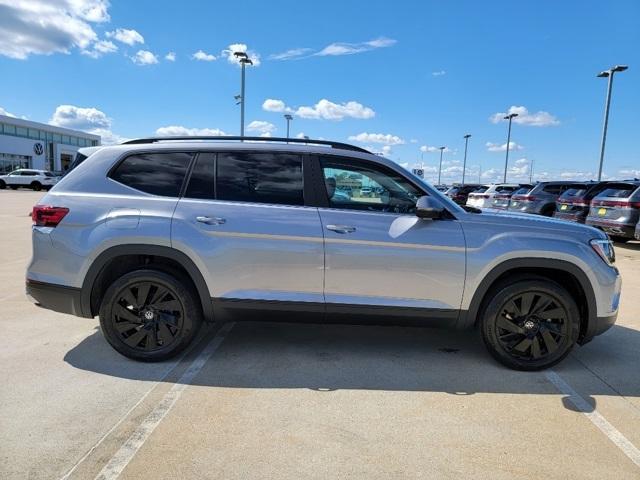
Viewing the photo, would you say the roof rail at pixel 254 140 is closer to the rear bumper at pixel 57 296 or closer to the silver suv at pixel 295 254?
the silver suv at pixel 295 254

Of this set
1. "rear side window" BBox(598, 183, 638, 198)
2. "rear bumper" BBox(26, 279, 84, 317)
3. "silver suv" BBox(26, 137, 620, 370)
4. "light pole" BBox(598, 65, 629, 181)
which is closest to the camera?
"silver suv" BBox(26, 137, 620, 370)

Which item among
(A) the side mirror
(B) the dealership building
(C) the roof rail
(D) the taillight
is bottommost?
(D) the taillight

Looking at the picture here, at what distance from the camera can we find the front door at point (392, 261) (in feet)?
12.0

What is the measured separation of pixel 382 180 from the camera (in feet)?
12.8

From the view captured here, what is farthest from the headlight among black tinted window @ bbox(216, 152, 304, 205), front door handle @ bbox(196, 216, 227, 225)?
front door handle @ bbox(196, 216, 227, 225)

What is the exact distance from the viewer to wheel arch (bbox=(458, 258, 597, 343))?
146 inches

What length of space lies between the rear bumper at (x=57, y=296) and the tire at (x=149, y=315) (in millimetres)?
216

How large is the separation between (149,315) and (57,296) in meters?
0.76

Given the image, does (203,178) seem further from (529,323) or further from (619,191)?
(619,191)

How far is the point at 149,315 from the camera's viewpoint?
380 centimetres

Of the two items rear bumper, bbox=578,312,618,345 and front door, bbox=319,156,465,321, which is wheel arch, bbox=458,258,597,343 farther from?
front door, bbox=319,156,465,321

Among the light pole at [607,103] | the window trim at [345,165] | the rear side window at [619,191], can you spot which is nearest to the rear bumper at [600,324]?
the window trim at [345,165]

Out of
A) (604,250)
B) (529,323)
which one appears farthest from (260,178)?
(604,250)

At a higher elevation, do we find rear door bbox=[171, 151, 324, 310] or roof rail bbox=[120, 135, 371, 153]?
roof rail bbox=[120, 135, 371, 153]
